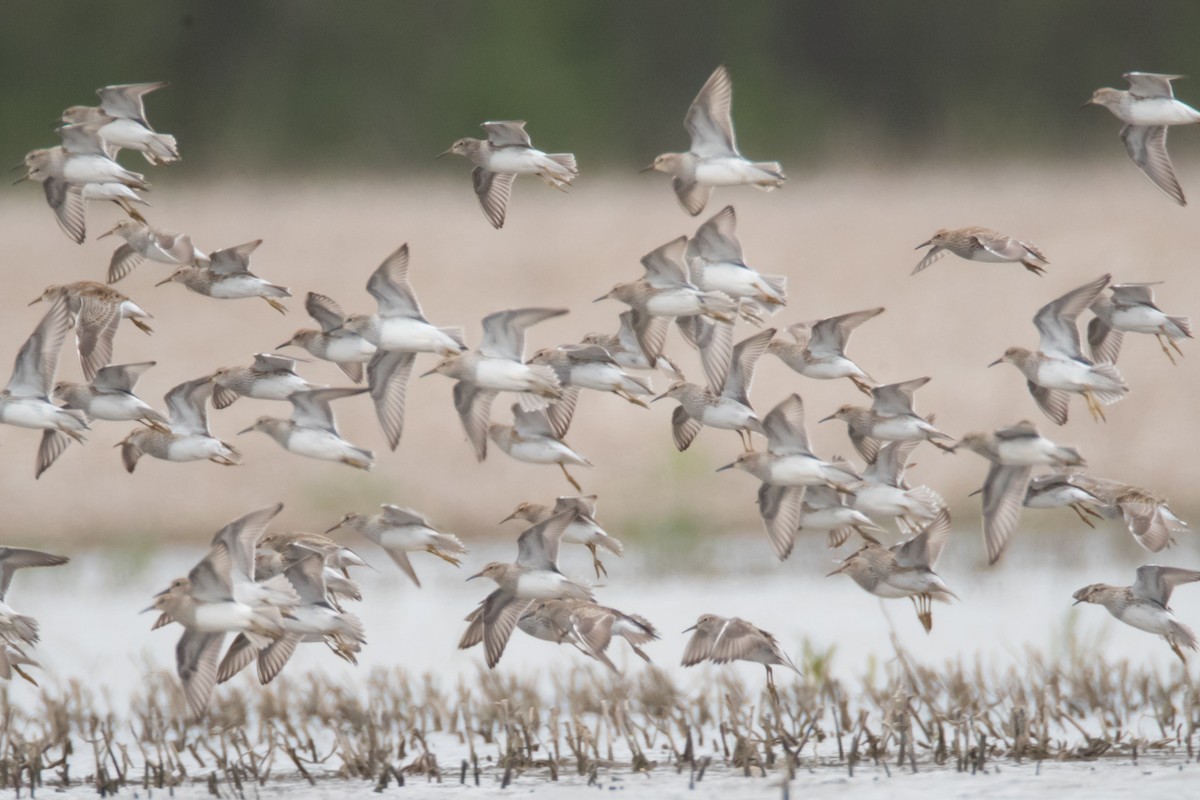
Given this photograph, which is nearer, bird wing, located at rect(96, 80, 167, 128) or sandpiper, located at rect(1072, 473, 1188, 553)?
sandpiper, located at rect(1072, 473, 1188, 553)

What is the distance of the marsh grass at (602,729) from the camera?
31.5 ft

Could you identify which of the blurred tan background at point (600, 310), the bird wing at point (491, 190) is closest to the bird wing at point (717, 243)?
the bird wing at point (491, 190)

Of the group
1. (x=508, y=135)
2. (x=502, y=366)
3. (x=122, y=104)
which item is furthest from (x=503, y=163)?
(x=122, y=104)

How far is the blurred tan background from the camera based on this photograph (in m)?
18.0

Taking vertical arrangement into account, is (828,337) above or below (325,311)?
below

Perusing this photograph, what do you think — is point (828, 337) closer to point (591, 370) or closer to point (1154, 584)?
point (591, 370)

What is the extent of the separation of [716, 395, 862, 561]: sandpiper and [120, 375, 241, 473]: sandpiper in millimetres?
2455

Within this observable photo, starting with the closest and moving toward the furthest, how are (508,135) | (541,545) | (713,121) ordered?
(541,545), (508,135), (713,121)

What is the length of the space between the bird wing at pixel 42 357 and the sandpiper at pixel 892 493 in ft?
12.7

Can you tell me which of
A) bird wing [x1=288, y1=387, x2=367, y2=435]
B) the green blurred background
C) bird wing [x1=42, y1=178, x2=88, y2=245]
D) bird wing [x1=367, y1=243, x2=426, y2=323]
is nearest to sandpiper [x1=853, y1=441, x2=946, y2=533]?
bird wing [x1=367, y1=243, x2=426, y2=323]

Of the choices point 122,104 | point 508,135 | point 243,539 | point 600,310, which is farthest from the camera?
point 600,310

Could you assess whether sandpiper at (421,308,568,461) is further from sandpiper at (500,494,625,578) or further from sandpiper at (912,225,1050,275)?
sandpiper at (912,225,1050,275)

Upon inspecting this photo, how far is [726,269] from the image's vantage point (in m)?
9.43

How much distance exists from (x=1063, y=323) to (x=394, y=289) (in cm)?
314
